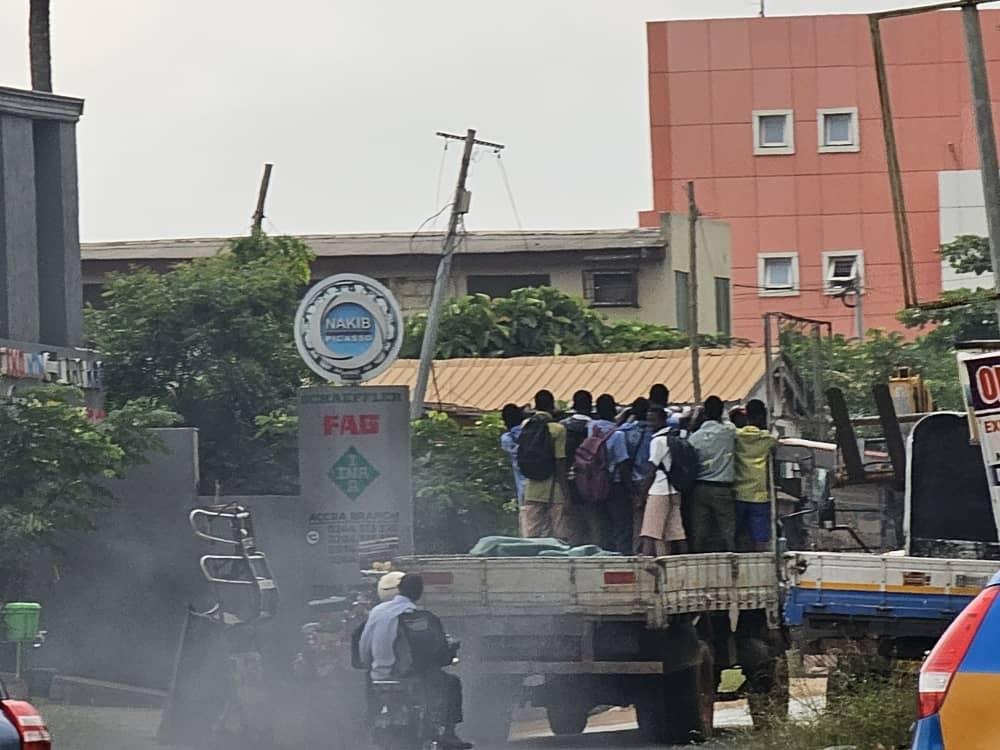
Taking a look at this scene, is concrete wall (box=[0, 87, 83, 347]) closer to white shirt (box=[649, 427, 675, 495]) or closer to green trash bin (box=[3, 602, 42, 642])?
green trash bin (box=[3, 602, 42, 642])

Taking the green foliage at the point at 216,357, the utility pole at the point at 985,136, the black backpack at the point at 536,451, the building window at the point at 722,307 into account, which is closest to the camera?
the black backpack at the point at 536,451

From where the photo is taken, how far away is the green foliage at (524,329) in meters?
43.8

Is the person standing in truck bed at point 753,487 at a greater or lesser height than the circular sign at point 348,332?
lesser

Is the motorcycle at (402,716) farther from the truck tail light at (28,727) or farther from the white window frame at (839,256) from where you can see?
the white window frame at (839,256)

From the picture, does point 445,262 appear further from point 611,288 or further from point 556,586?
point 556,586

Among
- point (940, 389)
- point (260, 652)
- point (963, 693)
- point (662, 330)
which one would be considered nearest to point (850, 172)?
point (662, 330)

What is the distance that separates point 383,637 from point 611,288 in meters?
35.3

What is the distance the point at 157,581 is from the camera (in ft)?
71.9

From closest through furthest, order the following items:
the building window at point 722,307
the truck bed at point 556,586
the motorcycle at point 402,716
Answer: the motorcycle at point 402,716, the truck bed at point 556,586, the building window at point 722,307

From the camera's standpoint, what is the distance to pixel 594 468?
17609mm

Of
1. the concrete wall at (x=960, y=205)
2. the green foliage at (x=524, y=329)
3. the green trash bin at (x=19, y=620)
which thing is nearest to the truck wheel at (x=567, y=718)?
the green trash bin at (x=19, y=620)

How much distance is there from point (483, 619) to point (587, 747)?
1.88 m

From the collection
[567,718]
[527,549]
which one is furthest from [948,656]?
[567,718]

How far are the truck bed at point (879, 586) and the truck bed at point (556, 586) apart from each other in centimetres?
86
